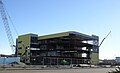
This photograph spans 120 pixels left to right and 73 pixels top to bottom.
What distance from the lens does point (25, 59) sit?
19275 centimetres

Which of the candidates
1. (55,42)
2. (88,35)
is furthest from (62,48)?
(88,35)

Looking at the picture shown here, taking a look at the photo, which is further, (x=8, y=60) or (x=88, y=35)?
(x=88, y=35)

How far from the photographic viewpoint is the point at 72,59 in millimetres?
195000

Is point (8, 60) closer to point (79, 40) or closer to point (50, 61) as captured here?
point (50, 61)

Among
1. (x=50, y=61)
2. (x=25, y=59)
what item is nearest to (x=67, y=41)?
(x=50, y=61)

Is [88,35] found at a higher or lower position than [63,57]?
higher

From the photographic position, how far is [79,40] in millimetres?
198500

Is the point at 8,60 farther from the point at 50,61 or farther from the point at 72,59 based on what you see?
the point at 72,59

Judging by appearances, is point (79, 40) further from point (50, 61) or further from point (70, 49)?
point (50, 61)

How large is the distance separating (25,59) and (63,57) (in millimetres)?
26379

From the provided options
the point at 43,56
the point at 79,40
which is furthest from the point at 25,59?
the point at 79,40

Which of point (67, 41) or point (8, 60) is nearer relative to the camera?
point (8, 60)

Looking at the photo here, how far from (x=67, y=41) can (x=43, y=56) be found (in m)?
20.6

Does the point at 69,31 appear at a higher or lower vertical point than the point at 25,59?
higher
